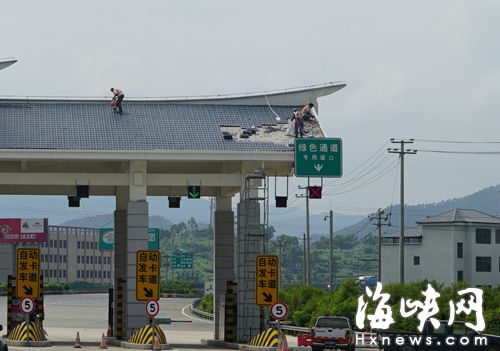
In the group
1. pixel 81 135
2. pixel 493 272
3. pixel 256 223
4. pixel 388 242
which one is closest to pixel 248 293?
pixel 256 223

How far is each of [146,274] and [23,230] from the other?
104 m

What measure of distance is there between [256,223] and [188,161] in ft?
11.4

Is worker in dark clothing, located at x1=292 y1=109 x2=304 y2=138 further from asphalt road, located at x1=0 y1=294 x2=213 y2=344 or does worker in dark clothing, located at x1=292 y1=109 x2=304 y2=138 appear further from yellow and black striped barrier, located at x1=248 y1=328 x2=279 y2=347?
asphalt road, located at x1=0 y1=294 x2=213 y2=344

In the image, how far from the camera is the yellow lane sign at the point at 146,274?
41.9 metres

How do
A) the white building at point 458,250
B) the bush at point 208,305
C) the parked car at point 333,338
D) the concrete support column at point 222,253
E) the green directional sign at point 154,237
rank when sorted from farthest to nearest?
1. the white building at point 458,250
2. the green directional sign at point 154,237
3. the bush at point 208,305
4. the concrete support column at point 222,253
5. the parked car at point 333,338

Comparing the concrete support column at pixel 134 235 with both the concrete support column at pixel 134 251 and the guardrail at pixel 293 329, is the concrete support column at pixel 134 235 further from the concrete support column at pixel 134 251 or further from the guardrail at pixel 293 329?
the guardrail at pixel 293 329

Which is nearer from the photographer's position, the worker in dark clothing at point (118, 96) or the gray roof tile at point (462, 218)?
the worker in dark clothing at point (118, 96)

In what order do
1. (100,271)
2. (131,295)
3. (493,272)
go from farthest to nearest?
(100,271) < (493,272) < (131,295)

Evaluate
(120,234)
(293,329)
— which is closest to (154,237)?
(293,329)

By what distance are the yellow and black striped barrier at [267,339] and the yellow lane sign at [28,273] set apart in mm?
8137

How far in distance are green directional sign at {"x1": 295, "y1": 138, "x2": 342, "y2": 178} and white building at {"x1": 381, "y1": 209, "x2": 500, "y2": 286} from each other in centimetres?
6977

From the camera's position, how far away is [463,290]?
50219 millimetres

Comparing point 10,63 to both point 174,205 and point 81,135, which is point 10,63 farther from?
point 174,205

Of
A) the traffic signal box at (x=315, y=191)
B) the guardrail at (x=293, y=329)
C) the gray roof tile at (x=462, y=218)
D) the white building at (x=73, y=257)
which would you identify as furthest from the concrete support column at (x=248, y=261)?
the white building at (x=73, y=257)
